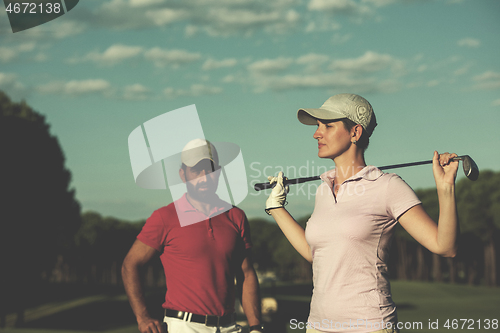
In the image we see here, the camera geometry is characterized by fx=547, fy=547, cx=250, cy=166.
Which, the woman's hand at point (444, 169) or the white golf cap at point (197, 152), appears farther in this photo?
the white golf cap at point (197, 152)

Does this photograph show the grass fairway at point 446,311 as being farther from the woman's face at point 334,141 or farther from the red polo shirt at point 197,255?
the woman's face at point 334,141

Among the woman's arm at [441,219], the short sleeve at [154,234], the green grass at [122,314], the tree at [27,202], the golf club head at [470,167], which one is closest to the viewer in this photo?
the woman's arm at [441,219]

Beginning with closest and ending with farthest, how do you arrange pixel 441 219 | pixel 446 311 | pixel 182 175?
pixel 441 219
pixel 182 175
pixel 446 311

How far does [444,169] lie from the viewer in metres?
3.63

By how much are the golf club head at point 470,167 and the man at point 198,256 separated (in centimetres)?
222

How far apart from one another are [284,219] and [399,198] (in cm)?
117

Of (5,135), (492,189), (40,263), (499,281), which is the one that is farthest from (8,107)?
(499,281)

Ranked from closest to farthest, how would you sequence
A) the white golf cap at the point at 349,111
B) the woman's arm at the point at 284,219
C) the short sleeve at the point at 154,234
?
the white golf cap at the point at 349,111 < the woman's arm at the point at 284,219 < the short sleeve at the point at 154,234

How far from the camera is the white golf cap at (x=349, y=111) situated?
4.01 m

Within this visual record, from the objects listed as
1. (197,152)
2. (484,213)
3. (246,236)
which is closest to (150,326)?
(246,236)

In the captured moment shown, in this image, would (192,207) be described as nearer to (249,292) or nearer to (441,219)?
(249,292)

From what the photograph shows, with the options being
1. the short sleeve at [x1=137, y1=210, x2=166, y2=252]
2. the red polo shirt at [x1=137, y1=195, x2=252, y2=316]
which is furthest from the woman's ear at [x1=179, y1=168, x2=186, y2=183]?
the short sleeve at [x1=137, y1=210, x2=166, y2=252]

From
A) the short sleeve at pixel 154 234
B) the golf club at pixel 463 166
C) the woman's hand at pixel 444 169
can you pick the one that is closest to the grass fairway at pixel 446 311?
the golf club at pixel 463 166

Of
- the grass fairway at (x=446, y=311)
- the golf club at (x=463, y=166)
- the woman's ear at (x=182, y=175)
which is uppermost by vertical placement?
the woman's ear at (x=182, y=175)
